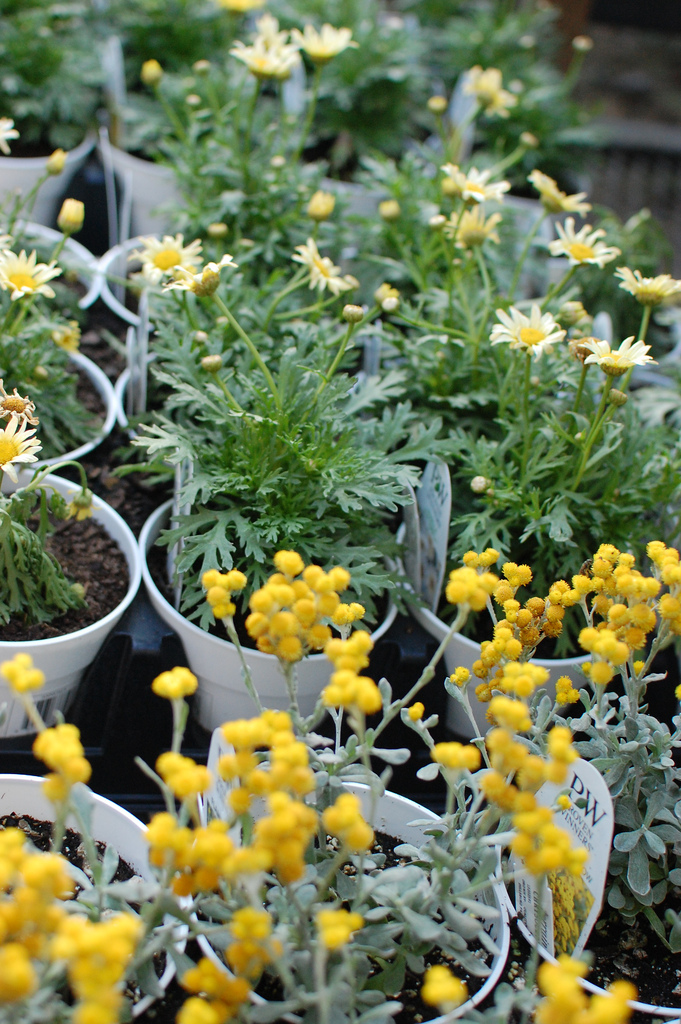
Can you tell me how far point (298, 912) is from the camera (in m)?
0.73

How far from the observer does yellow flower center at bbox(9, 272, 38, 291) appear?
3.86ft

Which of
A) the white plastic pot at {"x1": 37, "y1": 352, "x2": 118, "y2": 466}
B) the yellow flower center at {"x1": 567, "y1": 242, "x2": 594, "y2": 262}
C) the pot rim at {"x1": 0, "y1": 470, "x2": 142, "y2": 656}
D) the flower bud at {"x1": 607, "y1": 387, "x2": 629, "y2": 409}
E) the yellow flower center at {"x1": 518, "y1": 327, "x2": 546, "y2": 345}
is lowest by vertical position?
the pot rim at {"x1": 0, "y1": 470, "x2": 142, "y2": 656}

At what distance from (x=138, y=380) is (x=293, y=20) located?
1.43 metres

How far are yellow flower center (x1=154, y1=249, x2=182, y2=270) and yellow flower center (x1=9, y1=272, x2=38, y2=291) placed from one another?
0.17m

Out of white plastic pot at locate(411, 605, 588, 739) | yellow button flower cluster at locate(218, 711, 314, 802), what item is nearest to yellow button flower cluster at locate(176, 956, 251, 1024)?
yellow button flower cluster at locate(218, 711, 314, 802)

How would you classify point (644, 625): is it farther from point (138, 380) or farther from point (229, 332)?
point (138, 380)

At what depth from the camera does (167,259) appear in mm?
1263

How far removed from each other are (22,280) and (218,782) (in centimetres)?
73

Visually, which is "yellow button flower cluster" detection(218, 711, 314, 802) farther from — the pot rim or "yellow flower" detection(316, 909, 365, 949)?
the pot rim

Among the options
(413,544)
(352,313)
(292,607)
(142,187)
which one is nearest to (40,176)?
(142,187)

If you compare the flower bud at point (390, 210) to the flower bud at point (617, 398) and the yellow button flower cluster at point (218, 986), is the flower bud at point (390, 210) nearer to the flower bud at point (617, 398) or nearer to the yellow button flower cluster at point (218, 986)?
the flower bud at point (617, 398)

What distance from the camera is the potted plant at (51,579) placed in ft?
3.43

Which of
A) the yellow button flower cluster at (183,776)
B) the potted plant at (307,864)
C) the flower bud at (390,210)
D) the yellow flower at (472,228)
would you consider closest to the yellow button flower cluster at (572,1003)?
the potted plant at (307,864)

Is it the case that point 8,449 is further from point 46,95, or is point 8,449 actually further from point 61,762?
point 46,95
